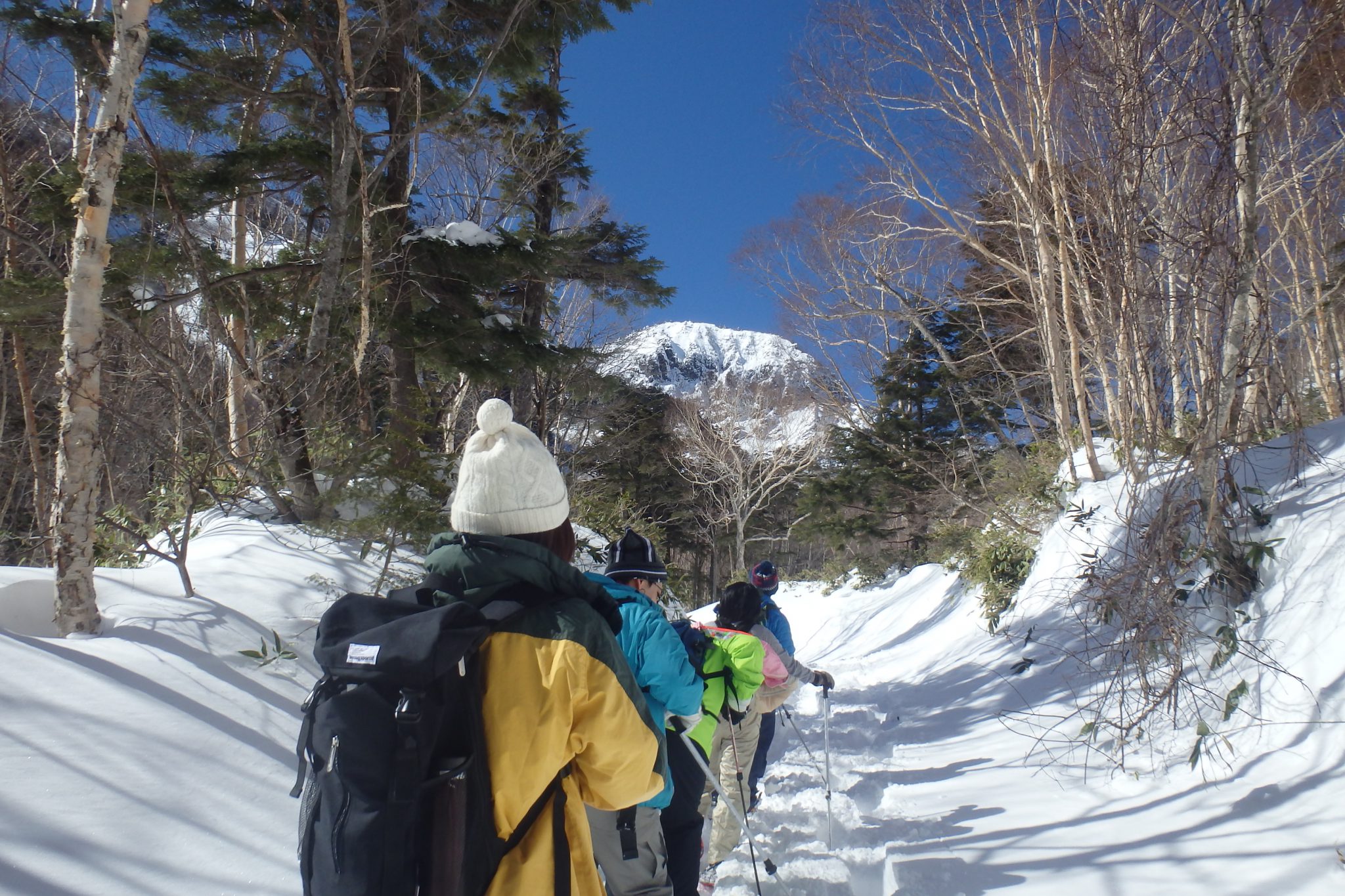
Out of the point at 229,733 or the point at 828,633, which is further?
the point at 828,633

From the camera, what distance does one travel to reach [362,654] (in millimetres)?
1201

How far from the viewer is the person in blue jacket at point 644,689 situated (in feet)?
6.28

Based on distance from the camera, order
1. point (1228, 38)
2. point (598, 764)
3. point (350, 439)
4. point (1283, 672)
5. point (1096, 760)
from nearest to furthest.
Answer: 1. point (598, 764)
2. point (1283, 672)
3. point (1228, 38)
4. point (1096, 760)
5. point (350, 439)

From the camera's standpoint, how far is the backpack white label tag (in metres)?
1.19

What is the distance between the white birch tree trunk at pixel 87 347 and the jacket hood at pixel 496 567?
345 centimetres

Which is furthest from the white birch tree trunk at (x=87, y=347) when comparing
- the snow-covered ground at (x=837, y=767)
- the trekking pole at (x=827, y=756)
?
the trekking pole at (x=827, y=756)

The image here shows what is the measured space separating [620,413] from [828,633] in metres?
8.30

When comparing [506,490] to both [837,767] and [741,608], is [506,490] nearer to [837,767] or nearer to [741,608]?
[741,608]

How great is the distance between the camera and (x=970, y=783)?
4.64m

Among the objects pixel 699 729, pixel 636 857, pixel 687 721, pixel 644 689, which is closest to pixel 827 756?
pixel 699 729

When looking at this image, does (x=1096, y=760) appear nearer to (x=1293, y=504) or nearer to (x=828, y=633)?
(x=1293, y=504)

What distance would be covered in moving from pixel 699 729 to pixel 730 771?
100 cm

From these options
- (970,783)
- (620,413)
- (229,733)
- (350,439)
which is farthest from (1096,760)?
(620,413)

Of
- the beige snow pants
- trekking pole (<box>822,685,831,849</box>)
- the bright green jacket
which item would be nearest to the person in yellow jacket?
the bright green jacket
